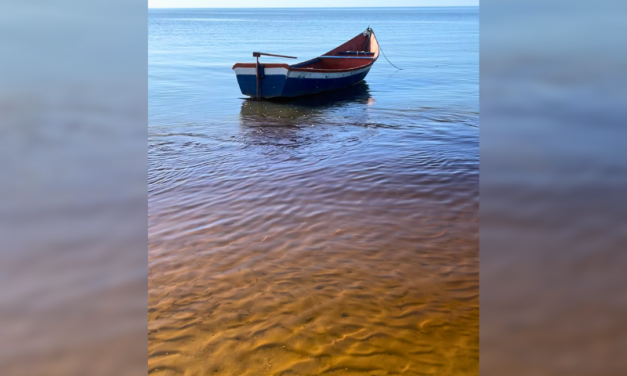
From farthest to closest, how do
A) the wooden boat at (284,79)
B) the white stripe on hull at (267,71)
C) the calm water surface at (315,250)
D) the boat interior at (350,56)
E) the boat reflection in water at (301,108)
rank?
the boat interior at (350,56) < the wooden boat at (284,79) < the white stripe on hull at (267,71) < the boat reflection in water at (301,108) < the calm water surface at (315,250)

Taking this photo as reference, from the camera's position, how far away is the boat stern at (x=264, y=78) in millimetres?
14164

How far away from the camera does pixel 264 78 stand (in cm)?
1445

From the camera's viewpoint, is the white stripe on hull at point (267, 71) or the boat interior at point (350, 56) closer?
the white stripe on hull at point (267, 71)

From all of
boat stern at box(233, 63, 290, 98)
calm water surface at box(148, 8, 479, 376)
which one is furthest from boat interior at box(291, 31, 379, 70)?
calm water surface at box(148, 8, 479, 376)

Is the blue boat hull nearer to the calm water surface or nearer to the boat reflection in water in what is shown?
the boat reflection in water

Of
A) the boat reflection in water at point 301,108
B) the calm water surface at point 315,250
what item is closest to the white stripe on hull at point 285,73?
the boat reflection in water at point 301,108

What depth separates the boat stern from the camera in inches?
558

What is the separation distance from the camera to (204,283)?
179 inches

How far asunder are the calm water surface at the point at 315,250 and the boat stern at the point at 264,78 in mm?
3200

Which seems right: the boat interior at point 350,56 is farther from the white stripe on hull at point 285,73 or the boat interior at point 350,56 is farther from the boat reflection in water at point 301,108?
the boat reflection in water at point 301,108
